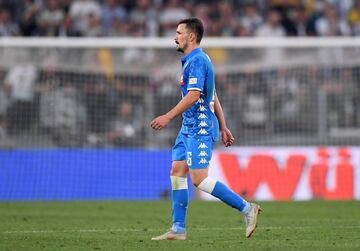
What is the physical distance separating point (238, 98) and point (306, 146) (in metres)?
1.88

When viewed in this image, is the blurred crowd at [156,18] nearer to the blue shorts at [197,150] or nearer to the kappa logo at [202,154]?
the blue shorts at [197,150]

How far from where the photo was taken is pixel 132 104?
19969mm

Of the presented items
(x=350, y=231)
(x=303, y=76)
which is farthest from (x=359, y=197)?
(x=350, y=231)

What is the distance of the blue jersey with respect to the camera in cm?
995

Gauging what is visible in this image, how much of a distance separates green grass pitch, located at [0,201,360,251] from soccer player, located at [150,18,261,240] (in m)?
0.34

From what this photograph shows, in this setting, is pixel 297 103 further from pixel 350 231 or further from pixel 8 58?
pixel 350 231

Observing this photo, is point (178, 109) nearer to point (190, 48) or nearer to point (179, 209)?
point (190, 48)

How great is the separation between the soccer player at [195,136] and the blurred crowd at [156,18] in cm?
1207

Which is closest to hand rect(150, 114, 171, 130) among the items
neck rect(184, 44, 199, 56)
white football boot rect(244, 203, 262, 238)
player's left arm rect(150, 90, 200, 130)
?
player's left arm rect(150, 90, 200, 130)

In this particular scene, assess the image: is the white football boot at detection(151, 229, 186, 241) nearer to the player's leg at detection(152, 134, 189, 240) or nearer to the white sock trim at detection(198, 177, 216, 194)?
the player's leg at detection(152, 134, 189, 240)

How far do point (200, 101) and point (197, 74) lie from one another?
0.33m

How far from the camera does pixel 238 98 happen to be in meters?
20.3

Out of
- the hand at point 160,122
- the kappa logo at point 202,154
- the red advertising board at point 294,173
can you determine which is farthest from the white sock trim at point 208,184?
the red advertising board at point 294,173

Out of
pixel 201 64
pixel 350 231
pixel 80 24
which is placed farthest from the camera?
pixel 80 24
